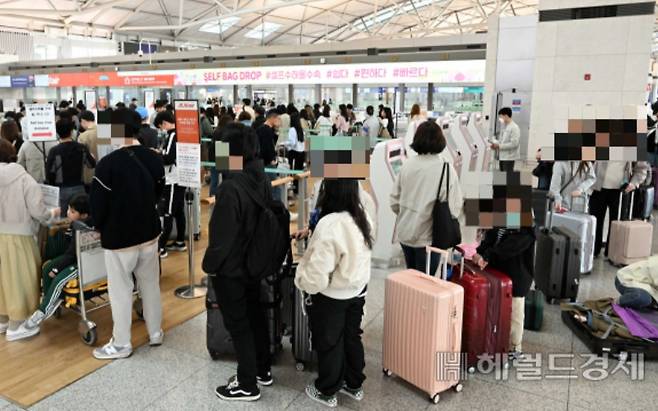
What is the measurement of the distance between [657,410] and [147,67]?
15515mm

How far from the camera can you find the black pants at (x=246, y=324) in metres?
2.62

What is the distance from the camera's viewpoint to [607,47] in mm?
6426

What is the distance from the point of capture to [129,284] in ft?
10.7

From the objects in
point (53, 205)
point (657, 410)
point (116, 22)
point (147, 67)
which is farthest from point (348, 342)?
point (116, 22)

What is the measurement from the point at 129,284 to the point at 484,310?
2.22 metres

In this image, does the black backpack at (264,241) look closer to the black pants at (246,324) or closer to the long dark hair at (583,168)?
the black pants at (246,324)

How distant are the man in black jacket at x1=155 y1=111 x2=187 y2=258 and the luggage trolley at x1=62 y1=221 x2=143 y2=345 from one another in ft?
5.47

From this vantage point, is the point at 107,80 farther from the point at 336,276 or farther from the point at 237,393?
the point at 336,276

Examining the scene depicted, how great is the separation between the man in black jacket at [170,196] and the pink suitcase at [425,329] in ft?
10.4

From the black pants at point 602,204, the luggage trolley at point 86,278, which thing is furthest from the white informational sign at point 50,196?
the black pants at point 602,204

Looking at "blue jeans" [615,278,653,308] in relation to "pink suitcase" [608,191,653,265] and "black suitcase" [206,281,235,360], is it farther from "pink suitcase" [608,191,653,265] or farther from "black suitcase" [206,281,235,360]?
"black suitcase" [206,281,235,360]

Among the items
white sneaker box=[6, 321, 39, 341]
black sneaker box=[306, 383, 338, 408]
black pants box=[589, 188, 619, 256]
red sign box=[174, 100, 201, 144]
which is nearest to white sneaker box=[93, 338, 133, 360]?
white sneaker box=[6, 321, 39, 341]

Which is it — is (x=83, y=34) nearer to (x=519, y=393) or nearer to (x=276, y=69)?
(x=276, y=69)

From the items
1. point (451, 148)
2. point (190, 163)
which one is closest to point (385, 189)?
point (451, 148)
